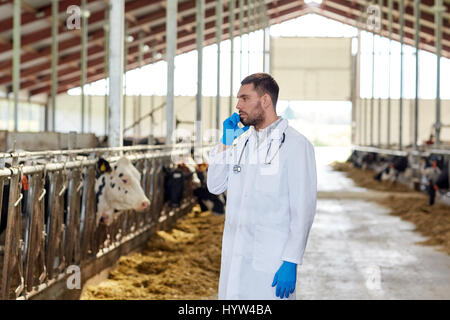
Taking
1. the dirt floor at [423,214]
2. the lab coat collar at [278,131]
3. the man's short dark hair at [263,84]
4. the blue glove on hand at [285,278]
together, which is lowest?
the dirt floor at [423,214]

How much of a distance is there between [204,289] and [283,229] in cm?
322

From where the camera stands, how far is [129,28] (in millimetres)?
26922

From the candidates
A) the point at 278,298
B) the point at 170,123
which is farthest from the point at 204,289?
the point at 170,123

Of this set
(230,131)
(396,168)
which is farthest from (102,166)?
(396,168)

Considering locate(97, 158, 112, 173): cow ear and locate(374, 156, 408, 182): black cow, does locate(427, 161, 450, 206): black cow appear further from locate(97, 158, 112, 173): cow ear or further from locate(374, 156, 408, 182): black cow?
locate(97, 158, 112, 173): cow ear

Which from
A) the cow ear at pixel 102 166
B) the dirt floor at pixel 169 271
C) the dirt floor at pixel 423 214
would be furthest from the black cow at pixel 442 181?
the cow ear at pixel 102 166

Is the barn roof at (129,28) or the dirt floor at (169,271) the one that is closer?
the dirt floor at (169,271)

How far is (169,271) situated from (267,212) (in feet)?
12.9

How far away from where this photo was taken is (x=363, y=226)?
10.5m

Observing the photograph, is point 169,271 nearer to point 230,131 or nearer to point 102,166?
point 102,166

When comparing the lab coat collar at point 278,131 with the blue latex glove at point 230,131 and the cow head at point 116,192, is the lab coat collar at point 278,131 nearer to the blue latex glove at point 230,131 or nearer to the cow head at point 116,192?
the blue latex glove at point 230,131

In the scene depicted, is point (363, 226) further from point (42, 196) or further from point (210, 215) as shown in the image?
point (42, 196)

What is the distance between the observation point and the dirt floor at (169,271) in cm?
605

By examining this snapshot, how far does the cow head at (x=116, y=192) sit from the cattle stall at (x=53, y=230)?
193 mm
